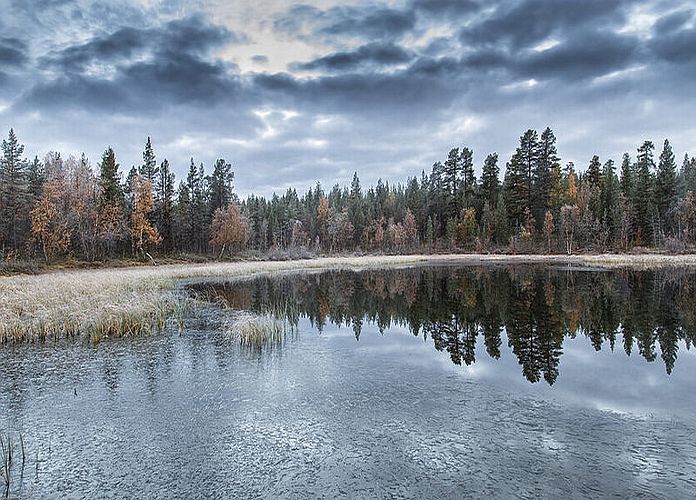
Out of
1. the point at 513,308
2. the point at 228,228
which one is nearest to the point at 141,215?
the point at 228,228

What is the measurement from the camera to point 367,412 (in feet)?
29.3

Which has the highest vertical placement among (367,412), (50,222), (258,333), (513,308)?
(50,222)

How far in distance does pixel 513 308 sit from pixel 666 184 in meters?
74.1

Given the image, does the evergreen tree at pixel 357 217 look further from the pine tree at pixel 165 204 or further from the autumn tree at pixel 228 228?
the pine tree at pixel 165 204

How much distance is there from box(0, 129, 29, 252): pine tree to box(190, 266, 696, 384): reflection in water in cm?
4251

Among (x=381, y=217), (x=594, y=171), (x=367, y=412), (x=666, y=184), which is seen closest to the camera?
(x=367, y=412)

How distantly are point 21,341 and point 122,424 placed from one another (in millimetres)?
9691

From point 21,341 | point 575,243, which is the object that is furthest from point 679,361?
point 575,243

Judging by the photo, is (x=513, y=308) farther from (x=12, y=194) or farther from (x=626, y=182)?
(x=626, y=182)

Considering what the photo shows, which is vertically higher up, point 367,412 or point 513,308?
point 367,412

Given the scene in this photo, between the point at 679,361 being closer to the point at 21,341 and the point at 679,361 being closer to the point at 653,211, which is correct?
the point at 21,341

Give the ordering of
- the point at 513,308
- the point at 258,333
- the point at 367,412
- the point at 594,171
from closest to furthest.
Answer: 1. the point at 367,412
2. the point at 258,333
3. the point at 513,308
4. the point at 594,171

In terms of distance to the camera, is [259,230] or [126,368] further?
[259,230]

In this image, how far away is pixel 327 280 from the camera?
38281 millimetres
